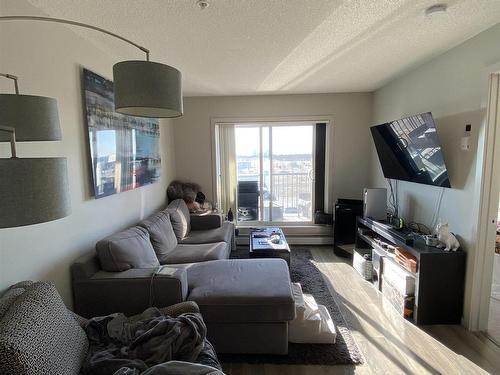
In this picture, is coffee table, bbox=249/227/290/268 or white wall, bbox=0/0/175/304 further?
coffee table, bbox=249/227/290/268

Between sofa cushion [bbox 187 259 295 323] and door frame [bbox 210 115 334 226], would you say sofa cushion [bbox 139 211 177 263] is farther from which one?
door frame [bbox 210 115 334 226]

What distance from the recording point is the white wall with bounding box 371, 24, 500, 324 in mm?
2104

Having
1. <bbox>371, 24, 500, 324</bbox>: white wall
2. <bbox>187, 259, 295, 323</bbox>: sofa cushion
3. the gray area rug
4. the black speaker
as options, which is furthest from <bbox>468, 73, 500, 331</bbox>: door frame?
the black speaker

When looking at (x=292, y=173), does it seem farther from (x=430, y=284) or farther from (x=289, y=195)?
(x=430, y=284)

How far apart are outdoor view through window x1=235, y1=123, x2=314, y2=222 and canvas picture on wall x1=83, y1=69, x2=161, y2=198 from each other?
1.73 m

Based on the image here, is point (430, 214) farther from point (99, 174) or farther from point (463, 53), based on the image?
point (99, 174)

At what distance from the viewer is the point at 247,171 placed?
461 centimetres

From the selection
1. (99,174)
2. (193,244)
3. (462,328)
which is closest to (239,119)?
(193,244)

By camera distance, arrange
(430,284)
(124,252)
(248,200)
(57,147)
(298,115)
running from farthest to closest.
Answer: (248,200) < (298,115) < (430,284) < (124,252) < (57,147)

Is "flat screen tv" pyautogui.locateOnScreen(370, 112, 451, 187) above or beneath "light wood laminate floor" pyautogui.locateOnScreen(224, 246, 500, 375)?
above

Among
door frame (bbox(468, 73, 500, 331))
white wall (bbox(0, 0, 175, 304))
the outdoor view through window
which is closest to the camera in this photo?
white wall (bbox(0, 0, 175, 304))

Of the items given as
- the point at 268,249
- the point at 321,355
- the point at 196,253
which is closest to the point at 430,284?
the point at 321,355

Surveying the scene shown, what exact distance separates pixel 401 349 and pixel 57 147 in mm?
2814

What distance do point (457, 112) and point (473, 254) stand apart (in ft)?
3.86
